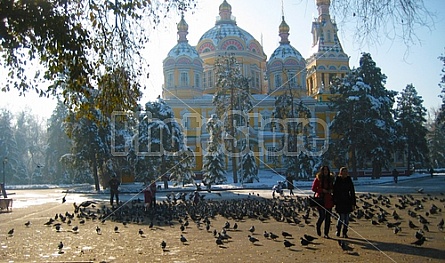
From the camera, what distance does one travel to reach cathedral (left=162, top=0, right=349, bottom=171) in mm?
58406

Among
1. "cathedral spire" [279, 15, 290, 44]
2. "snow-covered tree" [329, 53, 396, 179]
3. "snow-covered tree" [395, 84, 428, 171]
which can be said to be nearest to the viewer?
"snow-covered tree" [329, 53, 396, 179]

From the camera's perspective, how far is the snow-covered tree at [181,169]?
37438mm

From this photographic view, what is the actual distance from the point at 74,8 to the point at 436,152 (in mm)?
72143

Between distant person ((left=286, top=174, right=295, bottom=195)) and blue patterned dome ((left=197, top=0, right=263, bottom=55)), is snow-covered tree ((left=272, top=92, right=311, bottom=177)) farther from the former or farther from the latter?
blue patterned dome ((left=197, top=0, right=263, bottom=55))

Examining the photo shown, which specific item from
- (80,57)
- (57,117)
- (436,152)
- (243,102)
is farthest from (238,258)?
(436,152)

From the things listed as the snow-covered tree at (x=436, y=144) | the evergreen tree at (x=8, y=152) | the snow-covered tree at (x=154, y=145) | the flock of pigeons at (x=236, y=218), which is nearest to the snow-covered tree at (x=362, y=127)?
the snow-covered tree at (x=154, y=145)

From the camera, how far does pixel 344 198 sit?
10.3m

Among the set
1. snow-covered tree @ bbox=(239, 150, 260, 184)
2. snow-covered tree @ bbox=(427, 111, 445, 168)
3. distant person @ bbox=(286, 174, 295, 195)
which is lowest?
distant person @ bbox=(286, 174, 295, 195)

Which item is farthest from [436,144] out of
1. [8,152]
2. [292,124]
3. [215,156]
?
[8,152]

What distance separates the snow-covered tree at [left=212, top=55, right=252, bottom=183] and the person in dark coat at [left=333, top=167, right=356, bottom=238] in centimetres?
2989

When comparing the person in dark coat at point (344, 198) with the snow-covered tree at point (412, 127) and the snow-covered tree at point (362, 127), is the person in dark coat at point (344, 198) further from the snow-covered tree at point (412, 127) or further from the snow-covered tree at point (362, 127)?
the snow-covered tree at point (412, 127)

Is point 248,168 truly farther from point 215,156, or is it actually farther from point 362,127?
point 362,127

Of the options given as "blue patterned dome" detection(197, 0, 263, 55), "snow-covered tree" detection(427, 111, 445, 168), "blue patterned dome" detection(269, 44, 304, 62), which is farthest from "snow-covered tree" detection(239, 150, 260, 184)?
"snow-covered tree" detection(427, 111, 445, 168)

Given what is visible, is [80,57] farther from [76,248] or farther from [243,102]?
[243,102]
